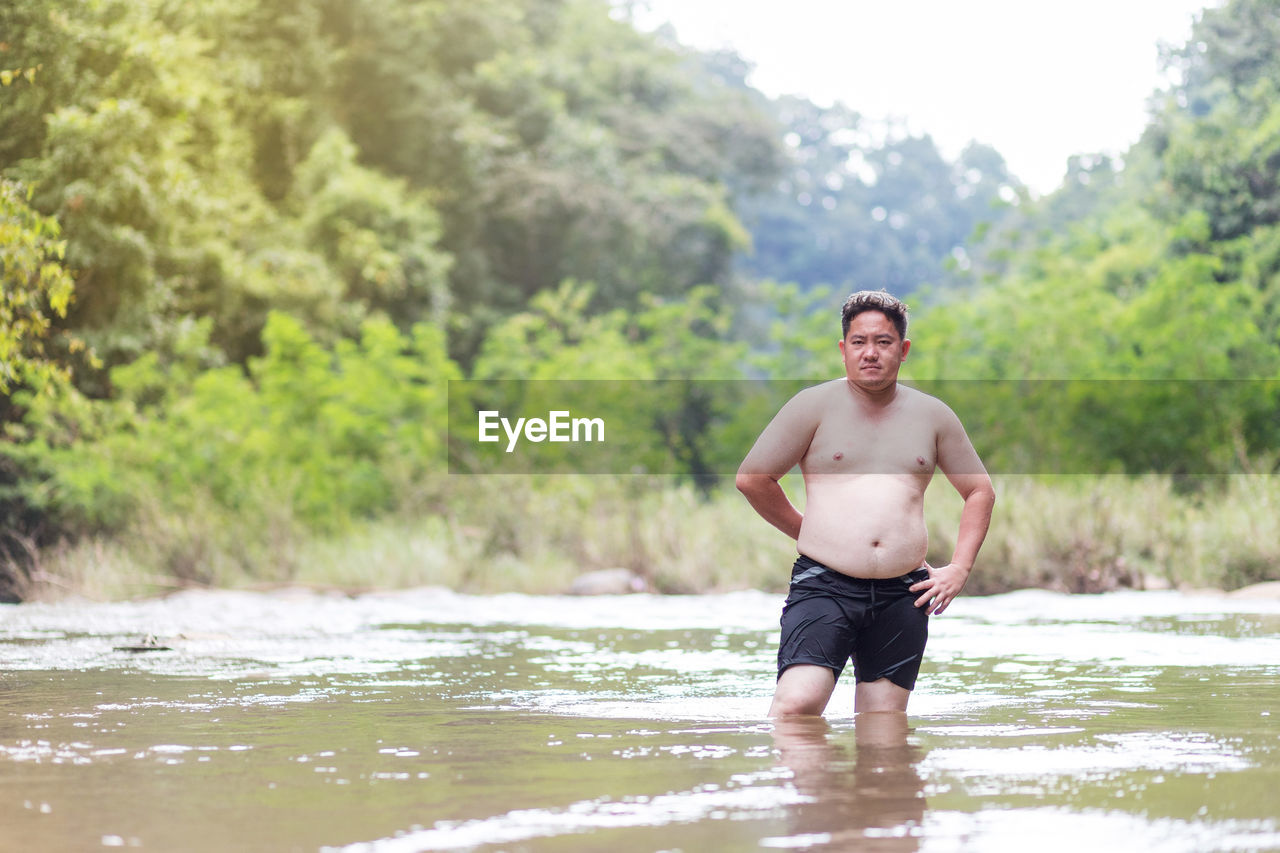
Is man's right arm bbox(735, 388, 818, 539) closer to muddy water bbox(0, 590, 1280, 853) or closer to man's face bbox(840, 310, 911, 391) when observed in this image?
man's face bbox(840, 310, 911, 391)

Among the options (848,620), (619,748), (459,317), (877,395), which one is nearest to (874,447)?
(877,395)

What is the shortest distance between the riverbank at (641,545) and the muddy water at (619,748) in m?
5.64

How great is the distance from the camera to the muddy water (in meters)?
4.27

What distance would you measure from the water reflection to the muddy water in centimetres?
2

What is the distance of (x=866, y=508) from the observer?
6.31m

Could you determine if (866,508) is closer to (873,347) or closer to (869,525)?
(869,525)

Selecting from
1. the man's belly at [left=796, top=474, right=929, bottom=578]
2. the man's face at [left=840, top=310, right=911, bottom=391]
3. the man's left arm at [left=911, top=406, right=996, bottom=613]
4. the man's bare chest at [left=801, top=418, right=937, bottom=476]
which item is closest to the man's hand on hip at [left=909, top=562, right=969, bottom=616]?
the man's left arm at [left=911, top=406, right=996, bottom=613]

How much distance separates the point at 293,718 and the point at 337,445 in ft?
55.1

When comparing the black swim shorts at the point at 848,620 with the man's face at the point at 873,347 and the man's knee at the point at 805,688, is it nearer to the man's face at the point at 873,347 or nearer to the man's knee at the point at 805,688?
the man's knee at the point at 805,688

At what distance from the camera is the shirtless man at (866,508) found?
6.27 m

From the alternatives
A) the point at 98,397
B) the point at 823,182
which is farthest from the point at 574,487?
the point at 823,182

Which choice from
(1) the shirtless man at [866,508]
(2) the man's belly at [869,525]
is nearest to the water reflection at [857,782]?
(1) the shirtless man at [866,508]

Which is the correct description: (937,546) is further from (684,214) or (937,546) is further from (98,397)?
(684,214)

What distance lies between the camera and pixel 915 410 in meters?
6.42
